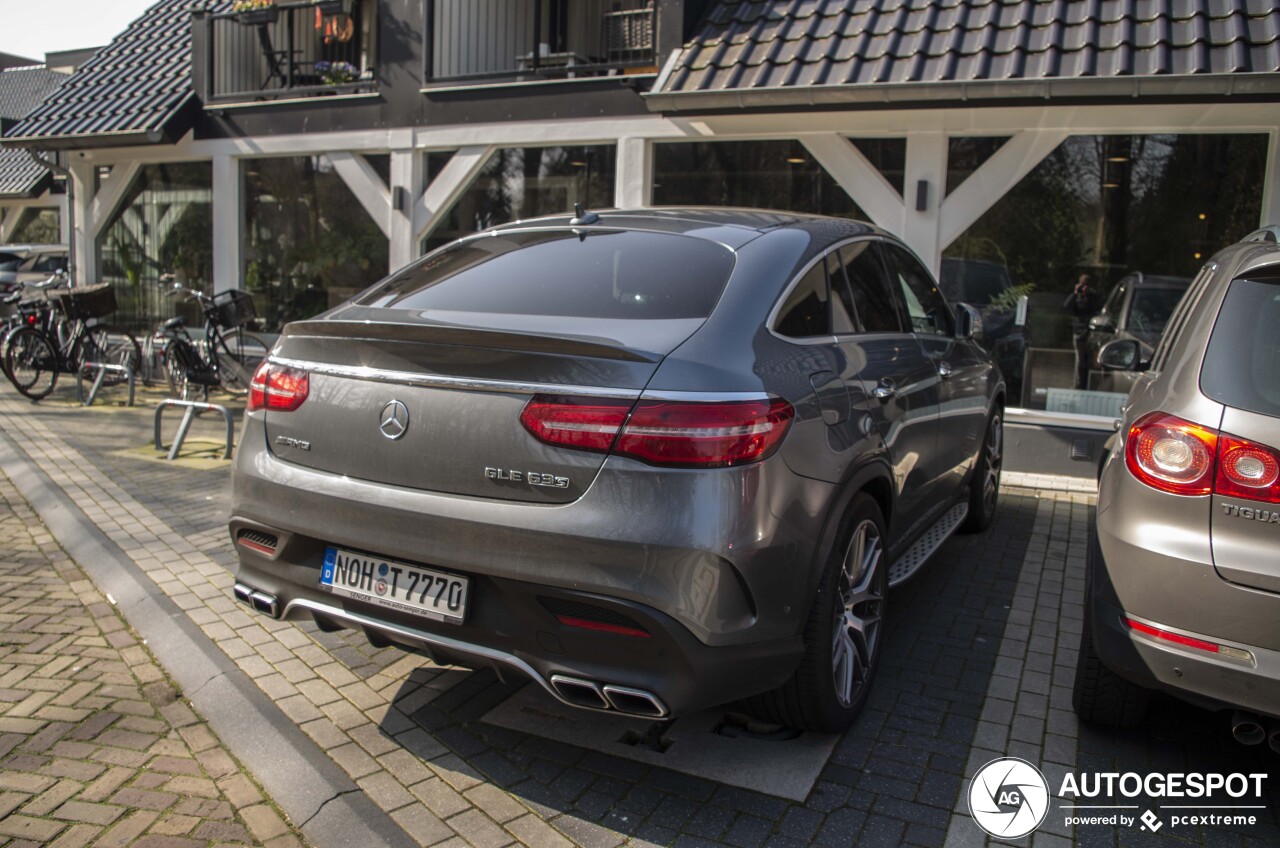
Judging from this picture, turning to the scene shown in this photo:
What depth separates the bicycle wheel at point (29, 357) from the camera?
11820 millimetres

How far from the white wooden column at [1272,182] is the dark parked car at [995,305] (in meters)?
1.85

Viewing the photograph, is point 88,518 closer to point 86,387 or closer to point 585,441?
point 585,441

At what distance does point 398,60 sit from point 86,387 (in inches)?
223

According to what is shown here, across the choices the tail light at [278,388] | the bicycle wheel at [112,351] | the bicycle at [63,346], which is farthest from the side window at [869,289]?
the bicycle at [63,346]

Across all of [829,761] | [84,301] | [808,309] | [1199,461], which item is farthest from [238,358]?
[1199,461]

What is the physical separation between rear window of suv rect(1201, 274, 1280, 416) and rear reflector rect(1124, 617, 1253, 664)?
66cm

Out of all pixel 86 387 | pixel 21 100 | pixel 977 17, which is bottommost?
pixel 86 387

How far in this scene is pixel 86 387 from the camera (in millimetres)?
12539

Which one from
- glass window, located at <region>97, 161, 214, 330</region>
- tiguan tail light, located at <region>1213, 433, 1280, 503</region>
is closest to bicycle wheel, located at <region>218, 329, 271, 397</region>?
glass window, located at <region>97, 161, 214, 330</region>

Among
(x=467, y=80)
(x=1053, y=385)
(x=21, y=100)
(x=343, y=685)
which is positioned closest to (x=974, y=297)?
(x=1053, y=385)

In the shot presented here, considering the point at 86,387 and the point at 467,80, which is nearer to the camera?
A: the point at 467,80

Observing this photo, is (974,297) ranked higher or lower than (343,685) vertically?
higher

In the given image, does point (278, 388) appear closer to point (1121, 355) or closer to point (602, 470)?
point (602, 470)

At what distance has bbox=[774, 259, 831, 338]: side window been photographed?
3.31 metres
